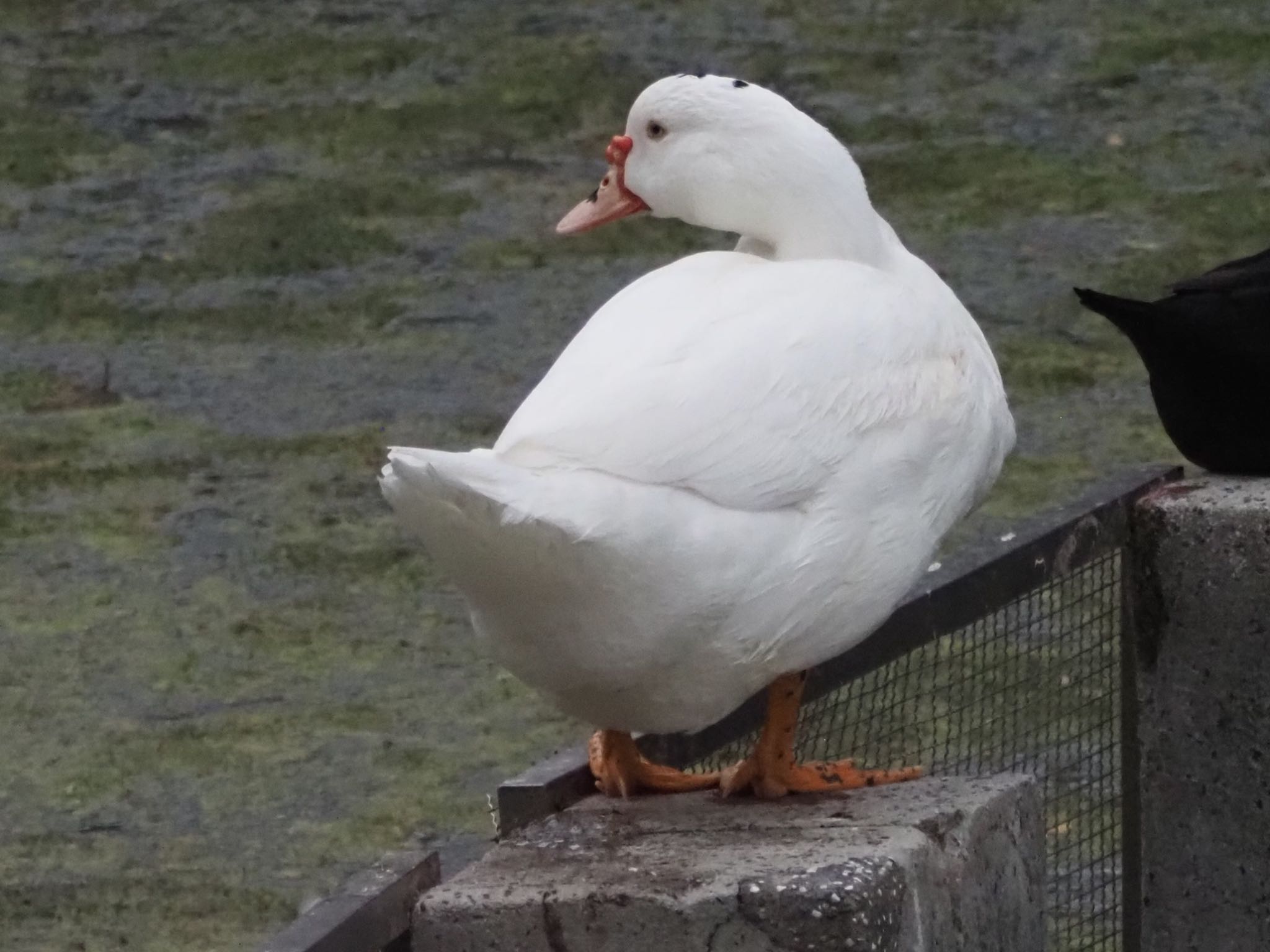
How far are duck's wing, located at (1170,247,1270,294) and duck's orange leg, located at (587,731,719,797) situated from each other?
89cm

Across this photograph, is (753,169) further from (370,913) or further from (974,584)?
(370,913)

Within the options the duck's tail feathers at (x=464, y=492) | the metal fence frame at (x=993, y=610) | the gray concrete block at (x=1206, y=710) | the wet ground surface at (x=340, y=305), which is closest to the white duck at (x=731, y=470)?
the duck's tail feathers at (x=464, y=492)

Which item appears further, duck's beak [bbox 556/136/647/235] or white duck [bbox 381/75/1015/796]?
duck's beak [bbox 556/136/647/235]

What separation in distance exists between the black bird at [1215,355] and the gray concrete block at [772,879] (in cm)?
52

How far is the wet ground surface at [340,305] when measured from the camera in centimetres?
463

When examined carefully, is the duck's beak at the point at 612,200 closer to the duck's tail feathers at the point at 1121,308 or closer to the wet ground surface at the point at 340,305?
the duck's tail feathers at the point at 1121,308

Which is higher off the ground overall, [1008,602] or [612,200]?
[612,200]

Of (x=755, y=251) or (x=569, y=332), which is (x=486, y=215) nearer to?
(x=569, y=332)

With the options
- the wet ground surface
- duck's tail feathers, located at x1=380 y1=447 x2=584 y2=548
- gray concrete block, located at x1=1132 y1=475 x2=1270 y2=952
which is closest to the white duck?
duck's tail feathers, located at x1=380 y1=447 x2=584 y2=548

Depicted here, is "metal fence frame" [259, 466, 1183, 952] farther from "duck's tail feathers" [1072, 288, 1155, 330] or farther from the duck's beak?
the duck's beak

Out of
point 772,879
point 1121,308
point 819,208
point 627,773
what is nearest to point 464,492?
point 772,879

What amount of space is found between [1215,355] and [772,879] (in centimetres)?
100

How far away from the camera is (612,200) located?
3.22 m

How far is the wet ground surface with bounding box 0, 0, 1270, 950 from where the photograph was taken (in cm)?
463
